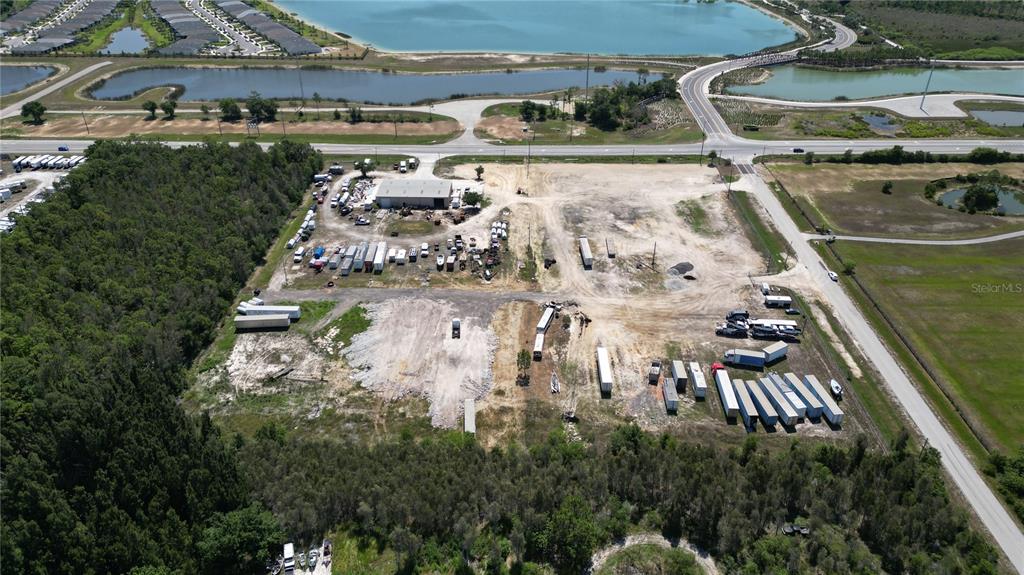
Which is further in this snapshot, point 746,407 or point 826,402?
point 826,402

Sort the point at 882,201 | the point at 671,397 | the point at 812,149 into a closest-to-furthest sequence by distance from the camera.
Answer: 1. the point at 671,397
2. the point at 882,201
3. the point at 812,149

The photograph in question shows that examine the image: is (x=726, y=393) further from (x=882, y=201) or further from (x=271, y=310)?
(x=882, y=201)

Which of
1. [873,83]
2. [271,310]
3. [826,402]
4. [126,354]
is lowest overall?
[826,402]

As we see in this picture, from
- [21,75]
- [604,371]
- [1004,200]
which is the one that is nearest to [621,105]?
[1004,200]

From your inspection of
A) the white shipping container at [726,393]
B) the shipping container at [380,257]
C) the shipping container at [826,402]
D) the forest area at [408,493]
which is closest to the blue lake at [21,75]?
the shipping container at [380,257]

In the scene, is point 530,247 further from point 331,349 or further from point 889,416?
point 889,416

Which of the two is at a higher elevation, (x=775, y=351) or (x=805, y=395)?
(x=775, y=351)

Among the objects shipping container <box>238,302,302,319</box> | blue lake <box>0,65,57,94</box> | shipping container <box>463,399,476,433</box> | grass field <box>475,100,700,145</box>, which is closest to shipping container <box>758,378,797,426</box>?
shipping container <box>463,399,476,433</box>
